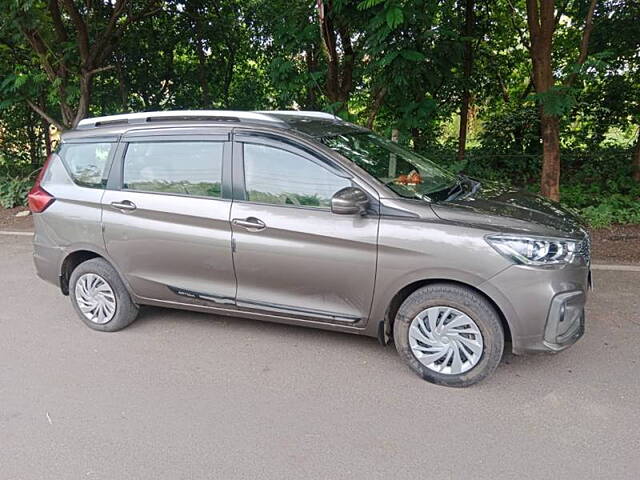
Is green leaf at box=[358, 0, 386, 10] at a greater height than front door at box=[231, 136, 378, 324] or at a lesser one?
greater

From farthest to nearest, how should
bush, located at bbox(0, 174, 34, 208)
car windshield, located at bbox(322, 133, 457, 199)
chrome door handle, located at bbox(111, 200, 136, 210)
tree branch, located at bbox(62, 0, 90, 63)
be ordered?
bush, located at bbox(0, 174, 34, 208)
tree branch, located at bbox(62, 0, 90, 63)
chrome door handle, located at bbox(111, 200, 136, 210)
car windshield, located at bbox(322, 133, 457, 199)

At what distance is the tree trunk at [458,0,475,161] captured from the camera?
373 inches

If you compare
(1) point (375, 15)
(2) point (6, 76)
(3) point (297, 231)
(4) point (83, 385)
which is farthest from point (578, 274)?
(2) point (6, 76)

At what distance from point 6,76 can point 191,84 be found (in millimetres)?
3815

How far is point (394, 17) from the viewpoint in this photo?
6.27 m

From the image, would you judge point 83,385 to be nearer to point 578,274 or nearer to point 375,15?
point 578,274

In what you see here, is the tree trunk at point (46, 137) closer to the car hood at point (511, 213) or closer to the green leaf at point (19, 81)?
the green leaf at point (19, 81)

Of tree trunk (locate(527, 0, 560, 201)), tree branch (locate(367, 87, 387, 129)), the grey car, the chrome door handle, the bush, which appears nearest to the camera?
the grey car

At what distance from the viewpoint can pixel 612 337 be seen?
13.5 feet

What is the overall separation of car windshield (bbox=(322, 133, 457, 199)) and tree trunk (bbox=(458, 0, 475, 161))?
4.86m

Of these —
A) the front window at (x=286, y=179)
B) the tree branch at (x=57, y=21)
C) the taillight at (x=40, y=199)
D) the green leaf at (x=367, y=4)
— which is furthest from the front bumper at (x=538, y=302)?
the tree branch at (x=57, y=21)

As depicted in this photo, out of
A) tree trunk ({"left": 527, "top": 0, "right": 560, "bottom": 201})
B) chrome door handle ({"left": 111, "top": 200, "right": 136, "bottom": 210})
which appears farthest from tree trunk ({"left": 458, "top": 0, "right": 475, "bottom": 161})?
chrome door handle ({"left": 111, "top": 200, "right": 136, "bottom": 210})

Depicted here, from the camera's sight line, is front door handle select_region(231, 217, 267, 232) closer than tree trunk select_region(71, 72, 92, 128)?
Yes

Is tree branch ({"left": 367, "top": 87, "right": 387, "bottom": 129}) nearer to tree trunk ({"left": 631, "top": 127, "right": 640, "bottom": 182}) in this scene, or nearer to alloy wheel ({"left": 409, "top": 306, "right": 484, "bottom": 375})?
tree trunk ({"left": 631, "top": 127, "right": 640, "bottom": 182})
